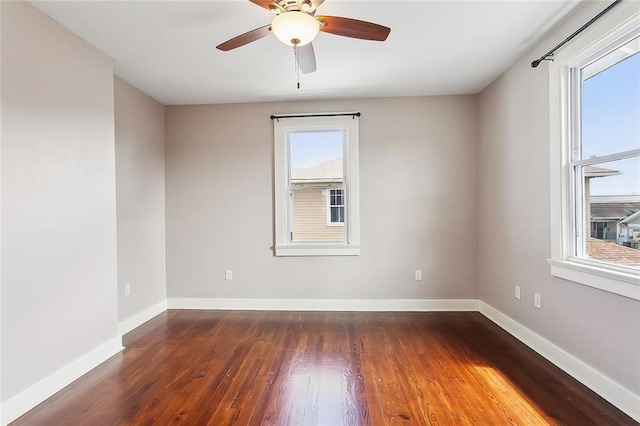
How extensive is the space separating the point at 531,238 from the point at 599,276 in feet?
2.42

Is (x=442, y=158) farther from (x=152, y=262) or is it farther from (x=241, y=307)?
(x=152, y=262)

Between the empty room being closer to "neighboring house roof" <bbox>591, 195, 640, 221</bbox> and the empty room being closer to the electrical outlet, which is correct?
"neighboring house roof" <bbox>591, 195, 640, 221</bbox>

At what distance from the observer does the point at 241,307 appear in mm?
3770

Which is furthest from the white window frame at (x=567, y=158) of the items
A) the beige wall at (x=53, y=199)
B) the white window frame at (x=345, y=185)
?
the beige wall at (x=53, y=199)

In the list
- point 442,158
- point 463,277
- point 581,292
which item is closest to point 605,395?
point 581,292

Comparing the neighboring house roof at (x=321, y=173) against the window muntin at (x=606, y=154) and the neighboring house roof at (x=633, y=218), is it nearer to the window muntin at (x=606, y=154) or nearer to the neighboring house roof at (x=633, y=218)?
the window muntin at (x=606, y=154)

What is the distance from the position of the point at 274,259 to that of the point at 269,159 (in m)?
1.24

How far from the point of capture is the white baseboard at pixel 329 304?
364cm

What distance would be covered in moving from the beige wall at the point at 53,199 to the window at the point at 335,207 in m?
2.23

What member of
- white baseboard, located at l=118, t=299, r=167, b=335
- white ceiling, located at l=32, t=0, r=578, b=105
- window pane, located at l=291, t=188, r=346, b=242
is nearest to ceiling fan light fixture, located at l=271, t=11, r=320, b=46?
white ceiling, located at l=32, t=0, r=578, b=105

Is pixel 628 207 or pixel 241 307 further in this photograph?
pixel 241 307

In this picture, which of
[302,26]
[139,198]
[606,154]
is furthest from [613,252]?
[139,198]

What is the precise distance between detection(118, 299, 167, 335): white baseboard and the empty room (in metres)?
0.03

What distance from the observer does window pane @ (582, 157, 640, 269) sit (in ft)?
6.04
